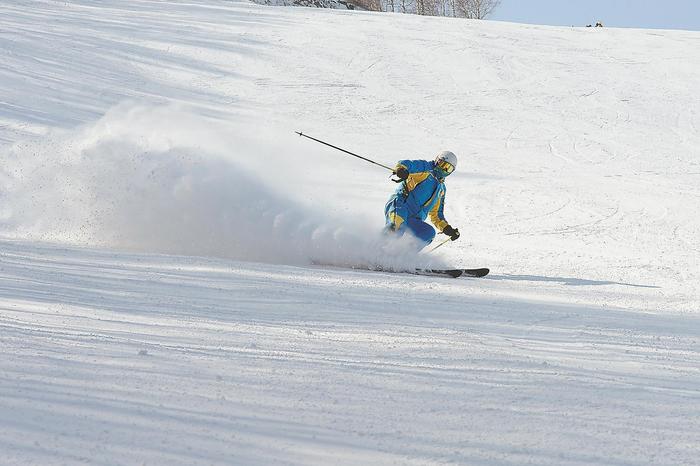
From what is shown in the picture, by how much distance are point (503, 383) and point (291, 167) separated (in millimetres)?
9151

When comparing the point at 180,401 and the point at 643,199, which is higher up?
the point at 180,401

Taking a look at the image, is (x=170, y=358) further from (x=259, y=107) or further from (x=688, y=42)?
(x=688, y=42)

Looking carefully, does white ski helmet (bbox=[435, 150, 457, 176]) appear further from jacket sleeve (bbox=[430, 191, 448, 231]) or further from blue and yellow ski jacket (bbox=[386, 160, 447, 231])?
jacket sleeve (bbox=[430, 191, 448, 231])

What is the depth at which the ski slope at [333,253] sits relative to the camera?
2.95 metres

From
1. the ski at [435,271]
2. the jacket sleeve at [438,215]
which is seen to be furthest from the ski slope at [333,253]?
the jacket sleeve at [438,215]

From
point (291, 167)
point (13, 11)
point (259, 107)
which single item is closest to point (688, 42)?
point (259, 107)

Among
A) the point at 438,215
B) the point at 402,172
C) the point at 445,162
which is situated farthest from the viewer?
the point at 438,215

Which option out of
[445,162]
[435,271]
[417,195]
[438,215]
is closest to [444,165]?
[445,162]

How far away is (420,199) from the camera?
8141mm

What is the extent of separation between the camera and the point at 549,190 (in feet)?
39.3

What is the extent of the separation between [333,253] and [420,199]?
106 cm

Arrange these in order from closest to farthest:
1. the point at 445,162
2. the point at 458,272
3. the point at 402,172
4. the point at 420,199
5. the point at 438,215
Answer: the point at 458,272, the point at 402,172, the point at 445,162, the point at 420,199, the point at 438,215

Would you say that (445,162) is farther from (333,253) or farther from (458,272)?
(333,253)

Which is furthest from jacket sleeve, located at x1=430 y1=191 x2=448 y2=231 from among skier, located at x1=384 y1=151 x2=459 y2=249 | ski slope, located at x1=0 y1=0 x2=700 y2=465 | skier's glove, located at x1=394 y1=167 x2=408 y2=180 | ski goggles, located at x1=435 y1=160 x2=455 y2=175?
skier's glove, located at x1=394 y1=167 x2=408 y2=180
